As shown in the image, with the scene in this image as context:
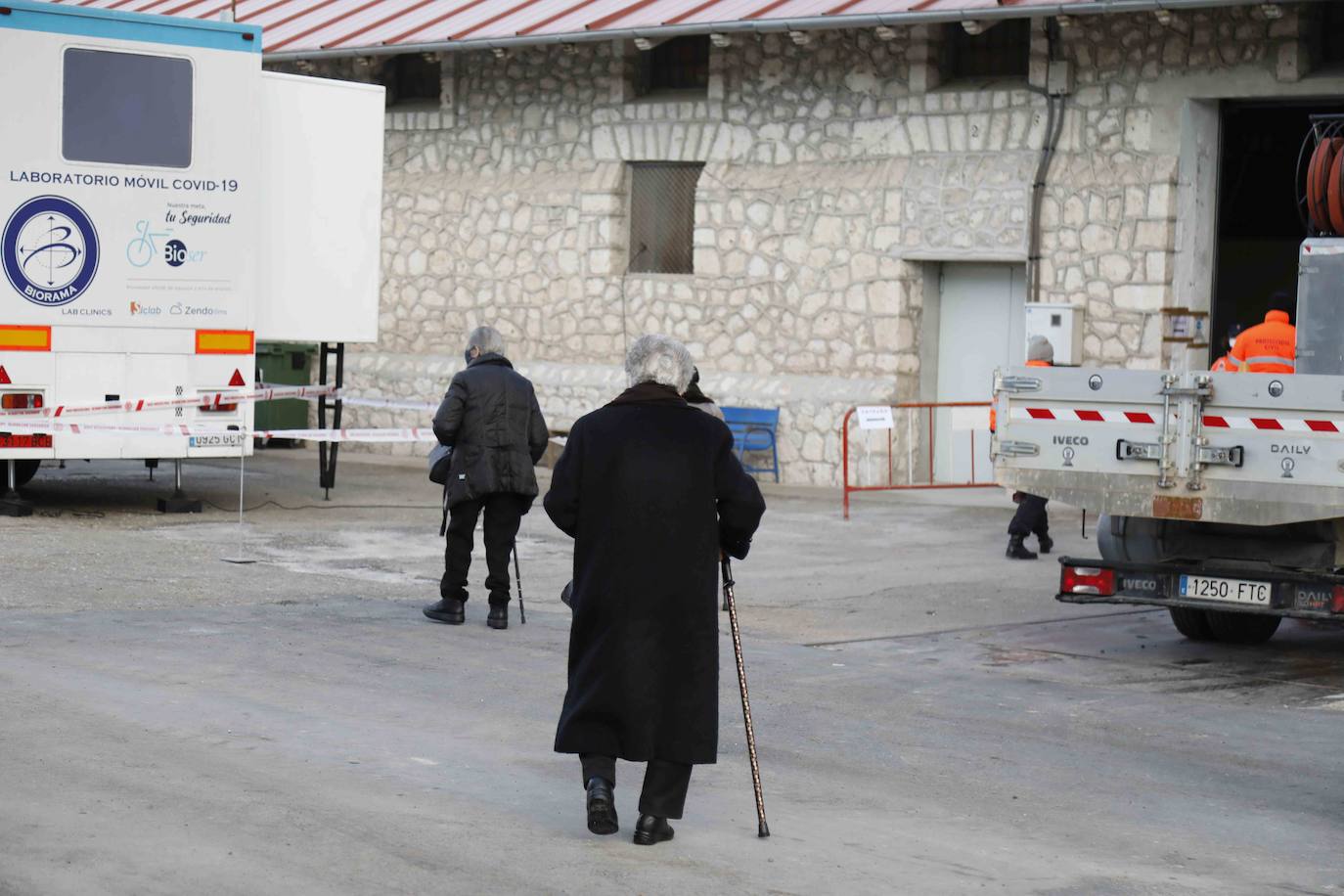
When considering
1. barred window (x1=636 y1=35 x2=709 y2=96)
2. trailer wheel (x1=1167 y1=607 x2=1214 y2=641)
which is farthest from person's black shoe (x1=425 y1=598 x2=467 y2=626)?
barred window (x1=636 y1=35 x2=709 y2=96)

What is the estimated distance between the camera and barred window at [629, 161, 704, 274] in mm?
20703

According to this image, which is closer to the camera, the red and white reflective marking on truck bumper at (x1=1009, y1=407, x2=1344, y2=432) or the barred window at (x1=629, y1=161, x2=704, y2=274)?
the red and white reflective marking on truck bumper at (x1=1009, y1=407, x2=1344, y2=432)

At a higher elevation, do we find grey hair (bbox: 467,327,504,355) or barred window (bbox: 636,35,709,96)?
barred window (bbox: 636,35,709,96)

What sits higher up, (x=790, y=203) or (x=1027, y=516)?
(x=790, y=203)

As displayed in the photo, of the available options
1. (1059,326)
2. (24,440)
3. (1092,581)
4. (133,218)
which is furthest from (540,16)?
(1092,581)

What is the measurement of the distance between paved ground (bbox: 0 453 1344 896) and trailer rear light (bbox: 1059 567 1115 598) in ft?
1.32

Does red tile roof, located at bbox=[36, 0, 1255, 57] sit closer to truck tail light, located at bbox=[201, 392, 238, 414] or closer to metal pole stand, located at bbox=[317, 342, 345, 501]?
metal pole stand, located at bbox=[317, 342, 345, 501]

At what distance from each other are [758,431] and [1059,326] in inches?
132

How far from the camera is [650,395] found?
6.54 m

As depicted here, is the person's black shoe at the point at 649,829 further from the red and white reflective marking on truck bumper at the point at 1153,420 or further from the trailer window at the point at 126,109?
the trailer window at the point at 126,109

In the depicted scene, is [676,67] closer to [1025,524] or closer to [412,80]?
[412,80]

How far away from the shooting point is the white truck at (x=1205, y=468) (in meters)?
9.89

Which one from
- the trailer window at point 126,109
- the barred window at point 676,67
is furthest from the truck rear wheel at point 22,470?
→ the barred window at point 676,67

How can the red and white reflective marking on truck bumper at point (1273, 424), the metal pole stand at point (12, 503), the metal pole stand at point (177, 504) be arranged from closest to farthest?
1. the red and white reflective marking on truck bumper at point (1273, 424)
2. the metal pole stand at point (12, 503)
3. the metal pole stand at point (177, 504)
